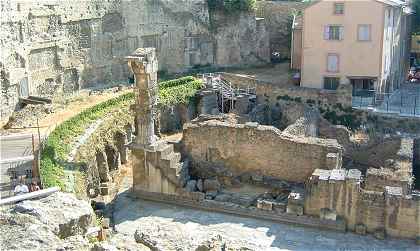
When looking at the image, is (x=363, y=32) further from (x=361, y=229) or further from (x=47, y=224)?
(x=47, y=224)

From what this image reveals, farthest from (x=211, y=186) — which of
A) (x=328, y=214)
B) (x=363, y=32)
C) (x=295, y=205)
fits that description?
(x=363, y=32)

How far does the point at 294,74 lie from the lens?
40594mm

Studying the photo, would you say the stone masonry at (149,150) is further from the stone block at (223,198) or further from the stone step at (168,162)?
the stone block at (223,198)

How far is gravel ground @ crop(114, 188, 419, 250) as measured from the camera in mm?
19875

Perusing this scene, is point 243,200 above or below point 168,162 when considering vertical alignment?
below

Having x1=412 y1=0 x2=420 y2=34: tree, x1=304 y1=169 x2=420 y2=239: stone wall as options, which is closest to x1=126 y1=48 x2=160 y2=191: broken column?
x1=304 y1=169 x2=420 y2=239: stone wall

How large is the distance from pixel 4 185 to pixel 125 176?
30.9ft

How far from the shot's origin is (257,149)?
981 inches

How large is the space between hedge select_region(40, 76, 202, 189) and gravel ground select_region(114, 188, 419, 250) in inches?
138

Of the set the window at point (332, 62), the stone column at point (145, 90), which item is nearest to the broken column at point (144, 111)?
the stone column at point (145, 90)

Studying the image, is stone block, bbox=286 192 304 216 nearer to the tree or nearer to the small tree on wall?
the small tree on wall

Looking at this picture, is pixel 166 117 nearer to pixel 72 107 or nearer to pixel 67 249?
pixel 72 107

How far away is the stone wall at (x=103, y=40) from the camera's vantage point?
3170 cm

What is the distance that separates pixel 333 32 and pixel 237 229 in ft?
61.0
